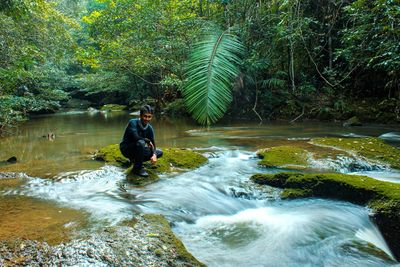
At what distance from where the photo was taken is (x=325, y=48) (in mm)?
12516

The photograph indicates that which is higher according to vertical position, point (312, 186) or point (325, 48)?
point (325, 48)

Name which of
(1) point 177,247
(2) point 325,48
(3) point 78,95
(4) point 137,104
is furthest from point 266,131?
(3) point 78,95

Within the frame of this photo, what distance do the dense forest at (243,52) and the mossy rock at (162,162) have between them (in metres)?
0.94

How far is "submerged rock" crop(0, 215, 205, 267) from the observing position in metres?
2.79

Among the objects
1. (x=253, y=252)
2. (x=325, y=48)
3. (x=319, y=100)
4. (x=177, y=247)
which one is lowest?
(x=253, y=252)

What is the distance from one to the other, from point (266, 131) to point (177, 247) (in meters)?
7.16

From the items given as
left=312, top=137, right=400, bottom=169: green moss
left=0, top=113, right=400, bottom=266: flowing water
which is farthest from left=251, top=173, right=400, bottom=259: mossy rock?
left=312, top=137, right=400, bottom=169: green moss

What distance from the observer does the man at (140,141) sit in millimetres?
5070

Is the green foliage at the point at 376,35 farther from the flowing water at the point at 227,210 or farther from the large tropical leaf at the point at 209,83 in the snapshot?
the flowing water at the point at 227,210

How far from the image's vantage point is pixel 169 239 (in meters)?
3.17

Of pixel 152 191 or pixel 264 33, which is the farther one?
pixel 264 33

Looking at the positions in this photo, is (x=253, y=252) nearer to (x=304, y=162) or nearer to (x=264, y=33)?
(x=304, y=162)

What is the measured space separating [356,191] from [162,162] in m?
3.05

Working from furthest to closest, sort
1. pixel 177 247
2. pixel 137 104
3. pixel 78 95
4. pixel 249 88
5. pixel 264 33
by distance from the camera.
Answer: pixel 78 95 < pixel 137 104 < pixel 249 88 < pixel 264 33 < pixel 177 247
